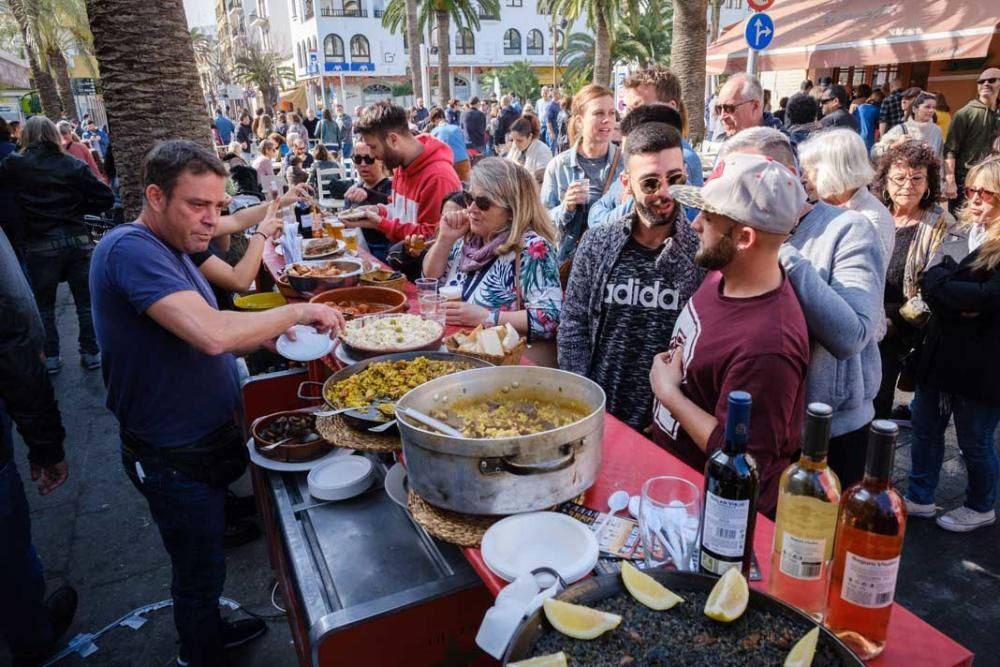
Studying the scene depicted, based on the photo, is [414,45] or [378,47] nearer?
[414,45]

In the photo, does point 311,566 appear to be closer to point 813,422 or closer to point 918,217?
point 813,422

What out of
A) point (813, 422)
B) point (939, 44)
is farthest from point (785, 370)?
point (939, 44)

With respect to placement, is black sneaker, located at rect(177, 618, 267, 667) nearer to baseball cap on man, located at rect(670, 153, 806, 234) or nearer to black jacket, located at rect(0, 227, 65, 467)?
black jacket, located at rect(0, 227, 65, 467)

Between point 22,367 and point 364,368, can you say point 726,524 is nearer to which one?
point 364,368

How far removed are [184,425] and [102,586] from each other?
1.76 meters

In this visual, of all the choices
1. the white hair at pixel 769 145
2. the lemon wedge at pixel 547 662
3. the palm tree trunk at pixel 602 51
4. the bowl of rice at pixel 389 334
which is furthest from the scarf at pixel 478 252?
the palm tree trunk at pixel 602 51

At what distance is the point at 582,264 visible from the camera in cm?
284

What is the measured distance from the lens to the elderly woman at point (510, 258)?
3.13 meters

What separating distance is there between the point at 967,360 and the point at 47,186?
7.36 metres

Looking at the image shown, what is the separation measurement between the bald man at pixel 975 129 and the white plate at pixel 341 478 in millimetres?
7977

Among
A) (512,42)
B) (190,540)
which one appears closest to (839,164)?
(190,540)

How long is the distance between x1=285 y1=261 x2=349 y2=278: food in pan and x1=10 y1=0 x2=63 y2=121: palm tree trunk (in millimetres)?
18052

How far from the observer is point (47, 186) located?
6.15 metres

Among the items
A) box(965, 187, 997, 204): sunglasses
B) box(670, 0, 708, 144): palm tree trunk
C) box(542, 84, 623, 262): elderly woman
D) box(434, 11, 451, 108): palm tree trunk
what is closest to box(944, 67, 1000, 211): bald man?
box(670, 0, 708, 144): palm tree trunk
